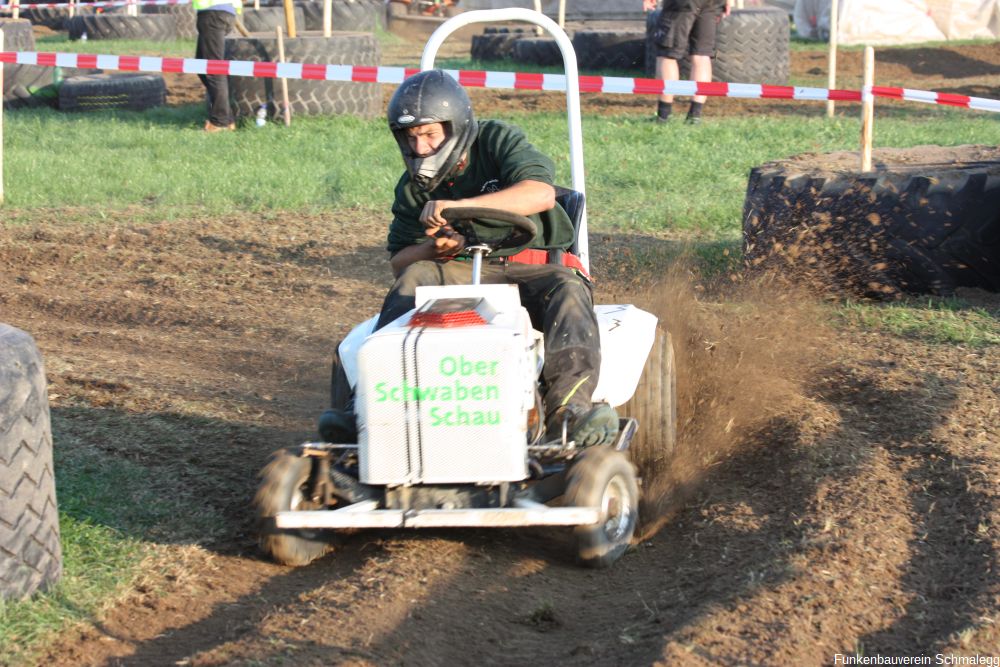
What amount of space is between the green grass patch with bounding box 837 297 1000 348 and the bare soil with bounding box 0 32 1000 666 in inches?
5.6

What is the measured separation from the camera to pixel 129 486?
4.48m

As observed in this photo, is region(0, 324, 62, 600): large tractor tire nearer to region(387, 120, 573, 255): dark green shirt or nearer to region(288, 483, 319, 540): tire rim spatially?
region(288, 483, 319, 540): tire rim

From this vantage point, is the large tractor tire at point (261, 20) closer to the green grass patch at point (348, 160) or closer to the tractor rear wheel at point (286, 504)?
the green grass patch at point (348, 160)

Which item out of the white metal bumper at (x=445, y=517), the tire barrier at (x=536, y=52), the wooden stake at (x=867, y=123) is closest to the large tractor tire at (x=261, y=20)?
the tire barrier at (x=536, y=52)

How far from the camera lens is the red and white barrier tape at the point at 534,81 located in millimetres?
8039

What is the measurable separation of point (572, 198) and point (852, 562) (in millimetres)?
1775

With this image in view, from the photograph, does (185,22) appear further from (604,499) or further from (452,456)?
(604,499)

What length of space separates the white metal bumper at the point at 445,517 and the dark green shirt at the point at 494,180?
1.27 meters

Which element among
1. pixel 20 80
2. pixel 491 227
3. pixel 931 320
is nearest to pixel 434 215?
pixel 491 227

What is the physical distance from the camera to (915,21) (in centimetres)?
1972

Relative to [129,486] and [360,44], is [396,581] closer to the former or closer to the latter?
[129,486]

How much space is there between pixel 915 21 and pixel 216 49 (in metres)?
11.5

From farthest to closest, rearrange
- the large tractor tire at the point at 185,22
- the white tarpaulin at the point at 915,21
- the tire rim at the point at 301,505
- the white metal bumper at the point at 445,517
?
the large tractor tire at the point at 185,22
the white tarpaulin at the point at 915,21
the tire rim at the point at 301,505
the white metal bumper at the point at 445,517

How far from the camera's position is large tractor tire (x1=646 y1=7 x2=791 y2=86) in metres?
14.2
